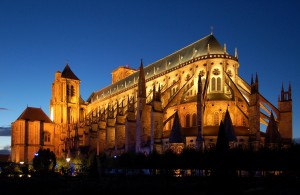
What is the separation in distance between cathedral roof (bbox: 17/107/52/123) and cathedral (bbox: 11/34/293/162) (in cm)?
43

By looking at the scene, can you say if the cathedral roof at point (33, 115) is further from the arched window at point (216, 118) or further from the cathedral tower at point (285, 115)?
the cathedral tower at point (285, 115)

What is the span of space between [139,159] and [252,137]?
1221 centimetres

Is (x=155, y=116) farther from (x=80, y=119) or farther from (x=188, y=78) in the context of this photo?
(x=80, y=119)

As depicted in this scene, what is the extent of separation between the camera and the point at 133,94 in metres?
69.4

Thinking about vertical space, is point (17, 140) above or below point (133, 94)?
below

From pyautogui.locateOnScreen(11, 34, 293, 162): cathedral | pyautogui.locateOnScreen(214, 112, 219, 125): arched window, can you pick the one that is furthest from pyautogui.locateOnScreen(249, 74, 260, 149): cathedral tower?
pyautogui.locateOnScreen(214, 112, 219, 125): arched window

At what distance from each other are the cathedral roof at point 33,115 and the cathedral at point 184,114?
17.1 inches

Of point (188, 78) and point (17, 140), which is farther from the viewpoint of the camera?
point (17, 140)

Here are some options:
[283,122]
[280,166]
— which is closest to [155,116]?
[283,122]

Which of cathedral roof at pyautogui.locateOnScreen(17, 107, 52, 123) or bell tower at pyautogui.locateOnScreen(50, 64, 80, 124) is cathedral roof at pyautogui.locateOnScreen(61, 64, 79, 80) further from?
cathedral roof at pyautogui.locateOnScreen(17, 107, 52, 123)

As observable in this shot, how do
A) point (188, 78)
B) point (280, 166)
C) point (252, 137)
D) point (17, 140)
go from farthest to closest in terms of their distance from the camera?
1. point (17, 140)
2. point (188, 78)
3. point (252, 137)
4. point (280, 166)

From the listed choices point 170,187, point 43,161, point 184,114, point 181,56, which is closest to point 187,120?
point 184,114

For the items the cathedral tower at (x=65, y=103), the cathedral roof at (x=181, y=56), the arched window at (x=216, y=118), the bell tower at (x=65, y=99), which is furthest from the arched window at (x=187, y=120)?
the bell tower at (x=65, y=99)

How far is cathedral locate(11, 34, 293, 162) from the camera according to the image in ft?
140
